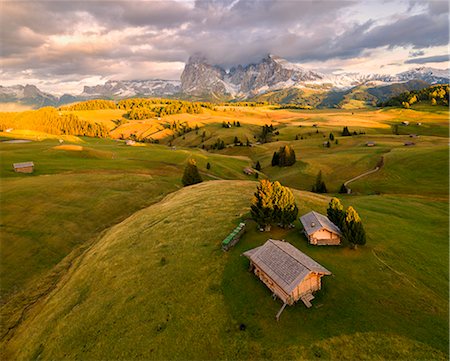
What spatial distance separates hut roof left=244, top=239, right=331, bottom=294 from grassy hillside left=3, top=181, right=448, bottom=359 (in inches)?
81.1

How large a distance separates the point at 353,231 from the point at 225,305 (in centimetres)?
1878

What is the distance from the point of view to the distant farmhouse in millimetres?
24047

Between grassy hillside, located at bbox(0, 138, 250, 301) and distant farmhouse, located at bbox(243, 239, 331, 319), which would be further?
grassy hillside, located at bbox(0, 138, 250, 301)

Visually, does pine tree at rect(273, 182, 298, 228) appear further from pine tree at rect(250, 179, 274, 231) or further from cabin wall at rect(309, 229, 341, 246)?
cabin wall at rect(309, 229, 341, 246)

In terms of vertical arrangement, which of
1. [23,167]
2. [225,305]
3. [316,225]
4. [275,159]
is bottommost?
[275,159]

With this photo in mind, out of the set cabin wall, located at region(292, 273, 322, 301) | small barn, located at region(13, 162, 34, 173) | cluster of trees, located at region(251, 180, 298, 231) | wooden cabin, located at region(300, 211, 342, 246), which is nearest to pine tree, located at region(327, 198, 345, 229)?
wooden cabin, located at region(300, 211, 342, 246)

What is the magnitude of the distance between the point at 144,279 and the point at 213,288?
8890mm

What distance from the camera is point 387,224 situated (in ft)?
146

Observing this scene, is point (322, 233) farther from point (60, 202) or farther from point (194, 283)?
point (60, 202)

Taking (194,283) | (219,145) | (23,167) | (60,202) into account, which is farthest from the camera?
(219,145)

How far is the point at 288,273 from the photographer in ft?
81.8

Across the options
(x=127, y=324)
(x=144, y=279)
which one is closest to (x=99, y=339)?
(x=127, y=324)

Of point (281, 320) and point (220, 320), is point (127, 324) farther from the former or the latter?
point (281, 320)

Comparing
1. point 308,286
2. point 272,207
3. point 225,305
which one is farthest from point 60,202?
point 308,286
